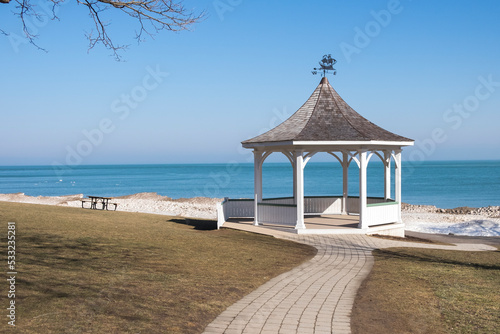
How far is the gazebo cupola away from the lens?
627 inches

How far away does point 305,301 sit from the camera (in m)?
7.42

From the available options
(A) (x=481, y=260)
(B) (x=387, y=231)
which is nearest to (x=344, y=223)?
(B) (x=387, y=231)

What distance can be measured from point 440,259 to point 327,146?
557 cm

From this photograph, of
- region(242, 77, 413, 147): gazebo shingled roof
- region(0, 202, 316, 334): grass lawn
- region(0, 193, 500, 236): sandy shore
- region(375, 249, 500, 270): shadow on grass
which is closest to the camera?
region(0, 202, 316, 334): grass lawn

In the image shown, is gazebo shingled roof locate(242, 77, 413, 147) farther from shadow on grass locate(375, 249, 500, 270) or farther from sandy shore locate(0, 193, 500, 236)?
sandy shore locate(0, 193, 500, 236)

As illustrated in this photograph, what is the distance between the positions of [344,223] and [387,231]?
1616 millimetres

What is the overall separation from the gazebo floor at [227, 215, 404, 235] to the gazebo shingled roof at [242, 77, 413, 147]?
305 centimetres

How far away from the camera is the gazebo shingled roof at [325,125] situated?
15.9 metres

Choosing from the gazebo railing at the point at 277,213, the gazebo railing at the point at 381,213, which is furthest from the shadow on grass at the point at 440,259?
the gazebo railing at the point at 277,213

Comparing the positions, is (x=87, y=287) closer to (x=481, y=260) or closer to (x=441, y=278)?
(x=441, y=278)

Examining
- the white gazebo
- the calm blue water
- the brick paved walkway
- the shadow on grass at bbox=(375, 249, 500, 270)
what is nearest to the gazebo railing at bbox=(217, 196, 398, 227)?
the white gazebo

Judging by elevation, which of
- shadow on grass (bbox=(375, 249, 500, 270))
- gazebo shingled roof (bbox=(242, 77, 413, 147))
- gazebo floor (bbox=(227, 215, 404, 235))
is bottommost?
shadow on grass (bbox=(375, 249, 500, 270))

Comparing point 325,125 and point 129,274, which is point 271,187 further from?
point 129,274

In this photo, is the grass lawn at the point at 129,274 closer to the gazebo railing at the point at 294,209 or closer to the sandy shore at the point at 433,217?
the gazebo railing at the point at 294,209
